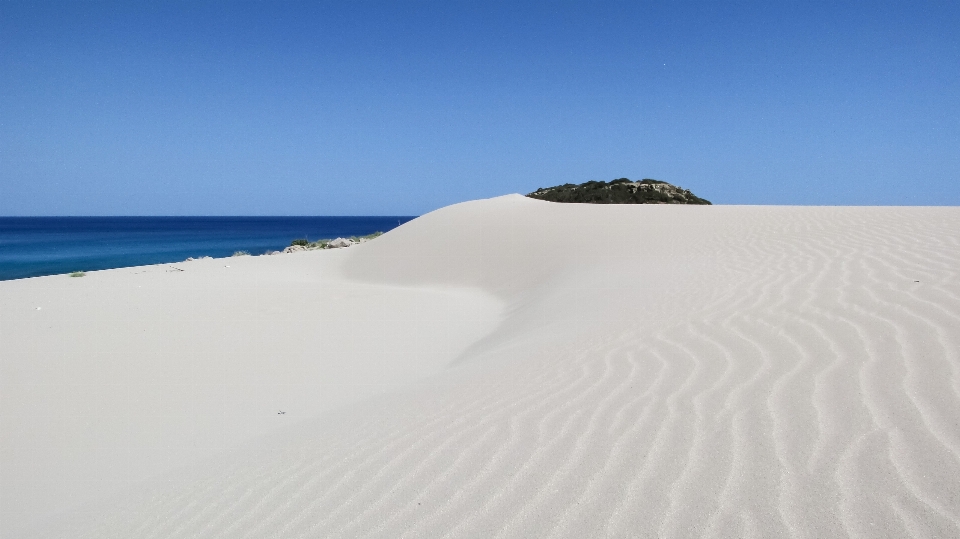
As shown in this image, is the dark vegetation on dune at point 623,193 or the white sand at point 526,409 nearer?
the white sand at point 526,409

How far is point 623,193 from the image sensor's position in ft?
118

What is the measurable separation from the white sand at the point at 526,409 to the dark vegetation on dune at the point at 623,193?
89.3 ft

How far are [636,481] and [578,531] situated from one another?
1.32 feet

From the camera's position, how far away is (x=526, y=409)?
3.24 metres

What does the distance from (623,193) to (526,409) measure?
34.9 meters

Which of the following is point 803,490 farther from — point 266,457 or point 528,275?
point 528,275

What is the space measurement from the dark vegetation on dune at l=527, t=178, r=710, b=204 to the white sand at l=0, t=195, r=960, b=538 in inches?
1072

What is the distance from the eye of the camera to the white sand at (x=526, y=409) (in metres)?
2.11

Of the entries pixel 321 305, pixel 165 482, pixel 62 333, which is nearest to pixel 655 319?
pixel 165 482

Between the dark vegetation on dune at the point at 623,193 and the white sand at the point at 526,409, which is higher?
the dark vegetation on dune at the point at 623,193

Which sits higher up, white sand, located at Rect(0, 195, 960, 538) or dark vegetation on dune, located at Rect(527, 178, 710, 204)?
dark vegetation on dune, located at Rect(527, 178, 710, 204)

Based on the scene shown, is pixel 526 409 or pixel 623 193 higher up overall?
pixel 623 193

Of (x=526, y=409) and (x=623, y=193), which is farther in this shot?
(x=623, y=193)

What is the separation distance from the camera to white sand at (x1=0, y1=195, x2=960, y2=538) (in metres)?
2.11
